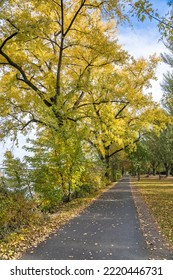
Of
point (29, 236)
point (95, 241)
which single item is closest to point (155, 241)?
point (95, 241)

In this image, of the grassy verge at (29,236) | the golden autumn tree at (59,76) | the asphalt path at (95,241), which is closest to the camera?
the asphalt path at (95,241)

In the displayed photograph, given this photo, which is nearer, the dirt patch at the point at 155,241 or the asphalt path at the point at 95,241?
the asphalt path at the point at 95,241

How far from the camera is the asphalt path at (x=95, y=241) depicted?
6.19 m

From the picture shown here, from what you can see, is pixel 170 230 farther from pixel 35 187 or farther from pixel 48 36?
pixel 48 36

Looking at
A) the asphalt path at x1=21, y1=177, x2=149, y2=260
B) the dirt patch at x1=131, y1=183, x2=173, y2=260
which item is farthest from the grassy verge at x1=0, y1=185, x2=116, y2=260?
the dirt patch at x1=131, y1=183, x2=173, y2=260

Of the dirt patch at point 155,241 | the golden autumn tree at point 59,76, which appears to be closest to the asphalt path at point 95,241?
the dirt patch at point 155,241

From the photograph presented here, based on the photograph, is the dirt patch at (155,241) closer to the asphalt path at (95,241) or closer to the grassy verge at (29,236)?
the asphalt path at (95,241)

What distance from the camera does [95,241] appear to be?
7285 millimetres

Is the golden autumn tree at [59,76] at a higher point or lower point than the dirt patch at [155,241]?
higher
